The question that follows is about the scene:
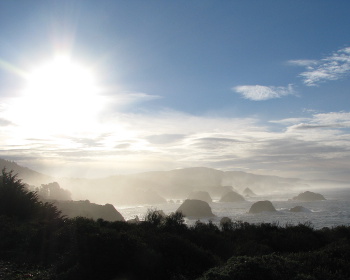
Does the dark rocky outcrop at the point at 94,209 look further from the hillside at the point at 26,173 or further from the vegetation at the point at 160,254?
the hillside at the point at 26,173

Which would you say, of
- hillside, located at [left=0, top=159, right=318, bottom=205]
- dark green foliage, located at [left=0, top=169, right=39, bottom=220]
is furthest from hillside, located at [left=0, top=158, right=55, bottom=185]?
dark green foliage, located at [left=0, top=169, right=39, bottom=220]

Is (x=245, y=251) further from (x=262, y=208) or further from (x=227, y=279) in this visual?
(x=262, y=208)

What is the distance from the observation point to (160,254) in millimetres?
10844

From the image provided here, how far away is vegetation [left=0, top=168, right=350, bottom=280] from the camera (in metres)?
8.64

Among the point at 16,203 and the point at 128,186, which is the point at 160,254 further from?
the point at 128,186

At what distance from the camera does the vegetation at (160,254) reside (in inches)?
340

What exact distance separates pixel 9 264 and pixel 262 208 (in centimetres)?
5375

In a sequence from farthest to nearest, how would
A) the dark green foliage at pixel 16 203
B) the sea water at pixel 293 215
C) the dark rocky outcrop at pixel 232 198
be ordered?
the dark rocky outcrop at pixel 232 198, the sea water at pixel 293 215, the dark green foliage at pixel 16 203

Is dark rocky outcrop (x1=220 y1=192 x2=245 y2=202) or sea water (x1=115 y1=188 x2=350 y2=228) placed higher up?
dark rocky outcrop (x1=220 y1=192 x2=245 y2=202)

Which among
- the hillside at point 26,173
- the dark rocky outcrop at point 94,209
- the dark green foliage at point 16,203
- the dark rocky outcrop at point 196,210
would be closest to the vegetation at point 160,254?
the dark green foliage at point 16,203

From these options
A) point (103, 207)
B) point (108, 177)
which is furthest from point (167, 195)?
point (103, 207)

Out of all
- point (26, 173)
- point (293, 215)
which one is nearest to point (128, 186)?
point (26, 173)

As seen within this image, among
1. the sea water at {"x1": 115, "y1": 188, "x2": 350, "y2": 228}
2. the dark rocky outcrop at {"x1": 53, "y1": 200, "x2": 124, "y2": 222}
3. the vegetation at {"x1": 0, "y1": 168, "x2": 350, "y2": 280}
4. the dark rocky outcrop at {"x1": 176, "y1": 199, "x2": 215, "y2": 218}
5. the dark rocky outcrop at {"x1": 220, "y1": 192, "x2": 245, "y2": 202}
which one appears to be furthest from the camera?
the dark rocky outcrop at {"x1": 220, "y1": 192, "x2": 245, "y2": 202}

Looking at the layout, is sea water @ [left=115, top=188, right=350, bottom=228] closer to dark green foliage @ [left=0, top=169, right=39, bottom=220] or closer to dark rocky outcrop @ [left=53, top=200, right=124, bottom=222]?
dark rocky outcrop @ [left=53, top=200, right=124, bottom=222]
